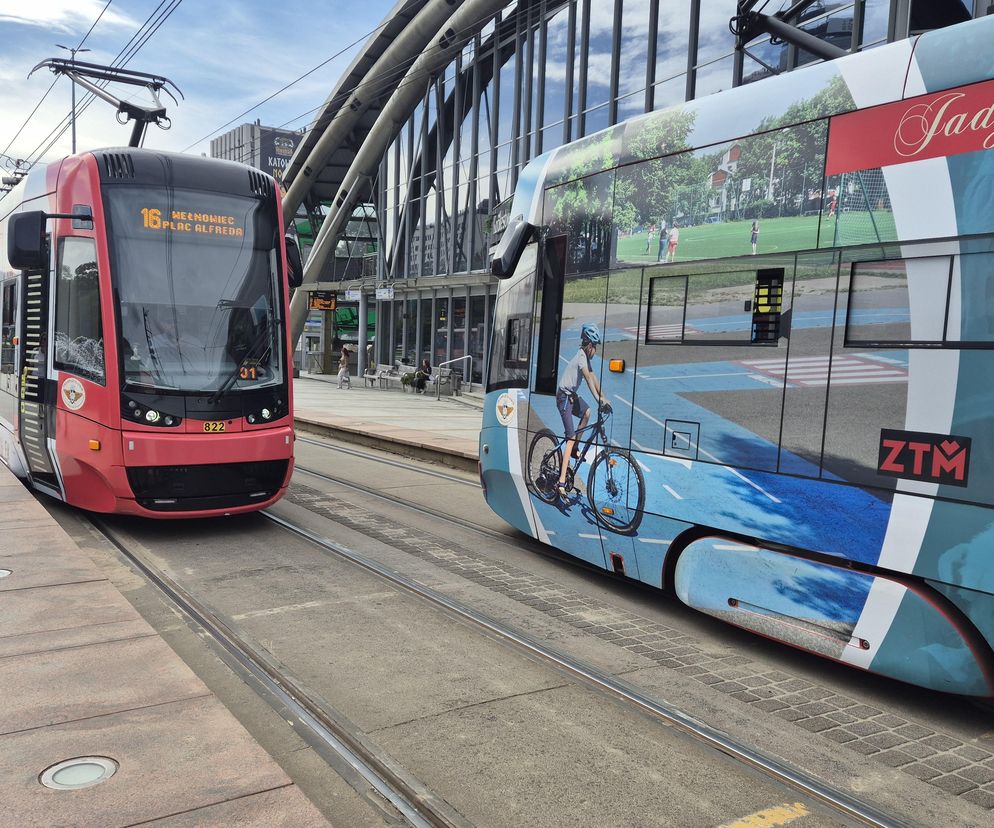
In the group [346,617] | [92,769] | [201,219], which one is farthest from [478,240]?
[92,769]

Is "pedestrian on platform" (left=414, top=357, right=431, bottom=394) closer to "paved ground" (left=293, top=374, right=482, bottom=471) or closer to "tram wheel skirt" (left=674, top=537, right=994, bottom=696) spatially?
"paved ground" (left=293, top=374, right=482, bottom=471)

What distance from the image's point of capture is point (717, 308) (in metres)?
5.36

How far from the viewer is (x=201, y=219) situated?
7.73m

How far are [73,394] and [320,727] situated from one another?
4.93 metres

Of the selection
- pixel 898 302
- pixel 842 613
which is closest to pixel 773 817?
pixel 842 613

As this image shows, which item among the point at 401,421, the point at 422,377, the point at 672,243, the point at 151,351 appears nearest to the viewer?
the point at 672,243

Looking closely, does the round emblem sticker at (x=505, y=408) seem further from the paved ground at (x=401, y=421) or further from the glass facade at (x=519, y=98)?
the paved ground at (x=401, y=421)

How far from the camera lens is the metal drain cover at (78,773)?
3.17 m

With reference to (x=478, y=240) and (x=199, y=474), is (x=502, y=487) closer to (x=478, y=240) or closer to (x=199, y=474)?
(x=199, y=474)

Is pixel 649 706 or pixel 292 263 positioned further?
pixel 292 263

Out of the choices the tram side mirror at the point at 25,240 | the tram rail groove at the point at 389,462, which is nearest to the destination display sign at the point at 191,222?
the tram side mirror at the point at 25,240

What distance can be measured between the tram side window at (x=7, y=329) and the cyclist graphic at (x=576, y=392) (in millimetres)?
6064

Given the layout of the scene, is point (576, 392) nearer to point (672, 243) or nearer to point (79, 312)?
point (672, 243)

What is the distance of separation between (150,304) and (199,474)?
1.59 m
